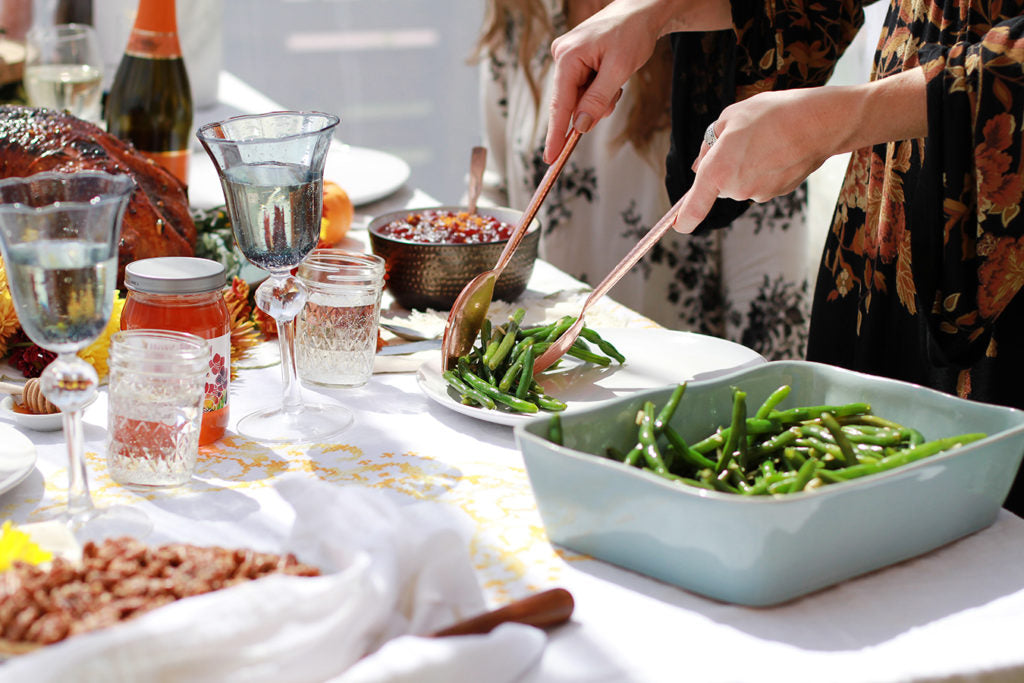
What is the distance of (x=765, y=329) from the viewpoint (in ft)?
7.81

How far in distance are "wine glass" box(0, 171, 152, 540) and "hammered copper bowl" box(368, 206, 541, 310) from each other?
0.63 m

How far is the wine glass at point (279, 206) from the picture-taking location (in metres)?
1.00

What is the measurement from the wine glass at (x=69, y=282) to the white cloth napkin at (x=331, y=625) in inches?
7.8

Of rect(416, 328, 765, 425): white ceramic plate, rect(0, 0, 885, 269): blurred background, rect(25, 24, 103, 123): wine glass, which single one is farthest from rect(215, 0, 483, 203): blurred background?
rect(416, 328, 765, 425): white ceramic plate

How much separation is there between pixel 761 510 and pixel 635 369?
55cm

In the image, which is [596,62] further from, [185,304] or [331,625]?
[331,625]

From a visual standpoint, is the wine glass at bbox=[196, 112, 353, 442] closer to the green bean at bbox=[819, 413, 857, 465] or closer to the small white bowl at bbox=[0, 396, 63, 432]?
the small white bowl at bbox=[0, 396, 63, 432]

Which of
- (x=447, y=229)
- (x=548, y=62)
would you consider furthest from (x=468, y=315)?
(x=548, y=62)

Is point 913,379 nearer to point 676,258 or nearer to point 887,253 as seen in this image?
point 887,253

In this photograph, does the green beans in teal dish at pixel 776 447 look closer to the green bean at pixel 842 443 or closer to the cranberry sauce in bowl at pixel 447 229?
the green bean at pixel 842 443

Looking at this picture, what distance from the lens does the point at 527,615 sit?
720 mm

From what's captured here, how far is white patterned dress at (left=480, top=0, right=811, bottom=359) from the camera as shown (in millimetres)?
2326

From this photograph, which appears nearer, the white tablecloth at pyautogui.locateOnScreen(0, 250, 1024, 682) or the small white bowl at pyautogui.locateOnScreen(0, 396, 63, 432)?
the white tablecloth at pyautogui.locateOnScreen(0, 250, 1024, 682)

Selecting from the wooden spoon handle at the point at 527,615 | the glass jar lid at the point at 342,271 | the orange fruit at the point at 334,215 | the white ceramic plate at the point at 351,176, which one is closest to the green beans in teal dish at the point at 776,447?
the wooden spoon handle at the point at 527,615
